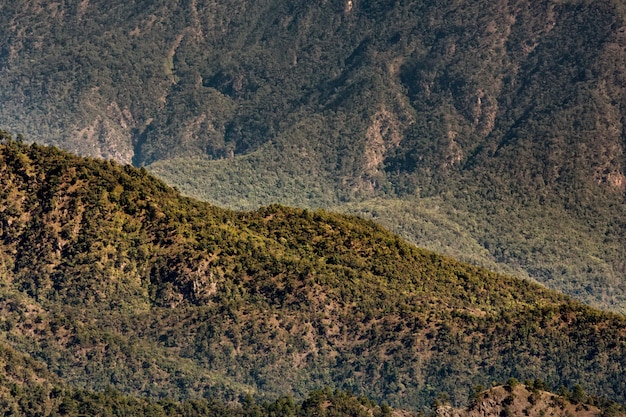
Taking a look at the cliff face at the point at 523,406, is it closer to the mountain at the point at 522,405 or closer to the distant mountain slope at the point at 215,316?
the mountain at the point at 522,405

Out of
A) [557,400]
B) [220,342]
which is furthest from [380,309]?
[557,400]

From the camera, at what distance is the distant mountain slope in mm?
130875

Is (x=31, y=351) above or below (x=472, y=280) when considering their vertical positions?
below

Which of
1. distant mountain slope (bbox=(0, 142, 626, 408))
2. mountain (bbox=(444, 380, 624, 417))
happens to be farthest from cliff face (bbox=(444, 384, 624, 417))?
distant mountain slope (bbox=(0, 142, 626, 408))

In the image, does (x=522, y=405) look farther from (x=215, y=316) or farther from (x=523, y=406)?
(x=215, y=316)

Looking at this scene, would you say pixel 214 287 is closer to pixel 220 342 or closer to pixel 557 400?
pixel 220 342

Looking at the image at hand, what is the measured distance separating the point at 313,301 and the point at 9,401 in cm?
3871

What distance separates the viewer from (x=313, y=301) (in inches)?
5477

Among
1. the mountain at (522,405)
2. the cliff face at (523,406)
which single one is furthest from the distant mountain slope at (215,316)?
the cliff face at (523,406)

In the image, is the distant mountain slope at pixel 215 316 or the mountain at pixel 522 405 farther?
the distant mountain slope at pixel 215 316

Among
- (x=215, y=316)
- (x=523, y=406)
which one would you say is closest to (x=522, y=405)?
(x=523, y=406)

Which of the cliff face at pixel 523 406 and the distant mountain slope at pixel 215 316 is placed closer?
the cliff face at pixel 523 406

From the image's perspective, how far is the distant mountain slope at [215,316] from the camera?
131 metres

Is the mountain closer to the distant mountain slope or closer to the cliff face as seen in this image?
the cliff face
